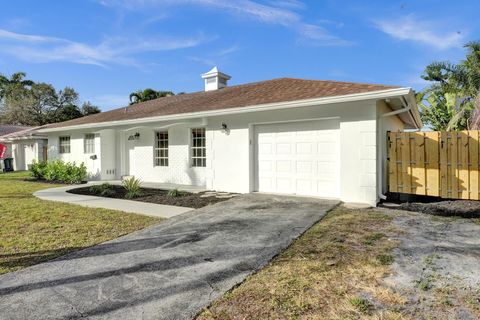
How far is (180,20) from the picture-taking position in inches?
443

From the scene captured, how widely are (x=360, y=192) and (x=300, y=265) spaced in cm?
433

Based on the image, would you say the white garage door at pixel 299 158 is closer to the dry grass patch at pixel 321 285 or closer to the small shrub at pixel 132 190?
the dry grass patch at pixel 321 285

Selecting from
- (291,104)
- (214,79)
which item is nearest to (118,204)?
(291,104)

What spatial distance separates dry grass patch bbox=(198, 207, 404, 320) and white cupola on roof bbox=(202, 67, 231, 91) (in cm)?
1243

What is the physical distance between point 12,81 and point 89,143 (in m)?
38.4

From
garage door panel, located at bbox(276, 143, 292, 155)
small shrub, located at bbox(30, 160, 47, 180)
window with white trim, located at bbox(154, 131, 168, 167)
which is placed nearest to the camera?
garage door panel, located at bbox(276, 143, 292, 155)

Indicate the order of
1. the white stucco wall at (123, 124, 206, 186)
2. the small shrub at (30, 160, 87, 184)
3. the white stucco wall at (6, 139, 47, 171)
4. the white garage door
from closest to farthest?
the white garage door → the white stucco wall at (123, 124, 206, 186) → the small shrub at (30, 160, 87, 184) → the white stucco wall at (6, 139, 47, 171)

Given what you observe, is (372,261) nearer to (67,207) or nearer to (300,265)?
(300,265)

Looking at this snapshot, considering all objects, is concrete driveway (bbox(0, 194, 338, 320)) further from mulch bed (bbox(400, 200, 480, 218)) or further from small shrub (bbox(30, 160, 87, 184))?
small shrub (bbox(30, 160, 87, 184))

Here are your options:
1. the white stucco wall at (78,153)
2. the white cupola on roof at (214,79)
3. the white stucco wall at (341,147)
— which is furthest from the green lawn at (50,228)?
the white cupola on roof at (214,79)

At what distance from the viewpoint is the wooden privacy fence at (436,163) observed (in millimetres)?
6266

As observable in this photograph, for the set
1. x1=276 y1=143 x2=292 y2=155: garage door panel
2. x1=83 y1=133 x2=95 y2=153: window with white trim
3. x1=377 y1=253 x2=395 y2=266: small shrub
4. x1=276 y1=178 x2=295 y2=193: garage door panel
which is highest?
x1=83 y1=133 x2=95 y2=153: window with white trim

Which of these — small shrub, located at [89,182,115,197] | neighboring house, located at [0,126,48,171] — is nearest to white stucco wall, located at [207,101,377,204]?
small shrub, located at [89,182,115,197]

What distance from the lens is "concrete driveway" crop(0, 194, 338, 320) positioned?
8.38 feet
